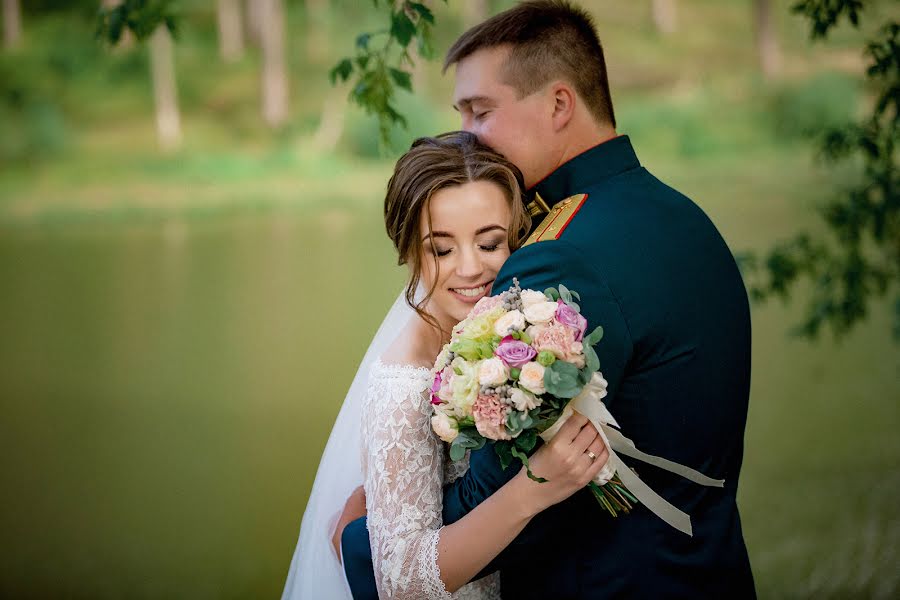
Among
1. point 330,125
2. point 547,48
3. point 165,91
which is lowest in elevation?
point 547,48

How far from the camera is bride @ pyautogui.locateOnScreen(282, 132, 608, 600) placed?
1.51 m

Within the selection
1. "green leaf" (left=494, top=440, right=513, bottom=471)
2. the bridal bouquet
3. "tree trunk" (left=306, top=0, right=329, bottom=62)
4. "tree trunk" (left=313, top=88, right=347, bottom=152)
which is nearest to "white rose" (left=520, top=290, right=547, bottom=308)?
the bridal bouquet

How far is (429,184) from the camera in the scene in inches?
71.2

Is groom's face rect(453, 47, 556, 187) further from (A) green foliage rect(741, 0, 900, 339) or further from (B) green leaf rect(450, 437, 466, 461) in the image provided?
(A) green foliage rect(741, 0, 900, 339)

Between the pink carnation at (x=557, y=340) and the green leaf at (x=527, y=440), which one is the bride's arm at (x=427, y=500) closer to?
the green leaf at (x=527, y=440)

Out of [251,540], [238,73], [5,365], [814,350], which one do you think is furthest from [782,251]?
[5,365]

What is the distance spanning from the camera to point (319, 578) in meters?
2.12

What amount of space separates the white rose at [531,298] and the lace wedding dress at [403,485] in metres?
0.40

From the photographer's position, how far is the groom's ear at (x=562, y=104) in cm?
191

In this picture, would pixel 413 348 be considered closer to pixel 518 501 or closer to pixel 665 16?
pixel 518 501

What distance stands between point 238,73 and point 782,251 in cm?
380

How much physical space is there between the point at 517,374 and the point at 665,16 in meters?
5.65

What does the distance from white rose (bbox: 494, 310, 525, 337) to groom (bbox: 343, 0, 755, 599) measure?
0.53 ft

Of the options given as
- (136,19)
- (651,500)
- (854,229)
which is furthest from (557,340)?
(854,229)
